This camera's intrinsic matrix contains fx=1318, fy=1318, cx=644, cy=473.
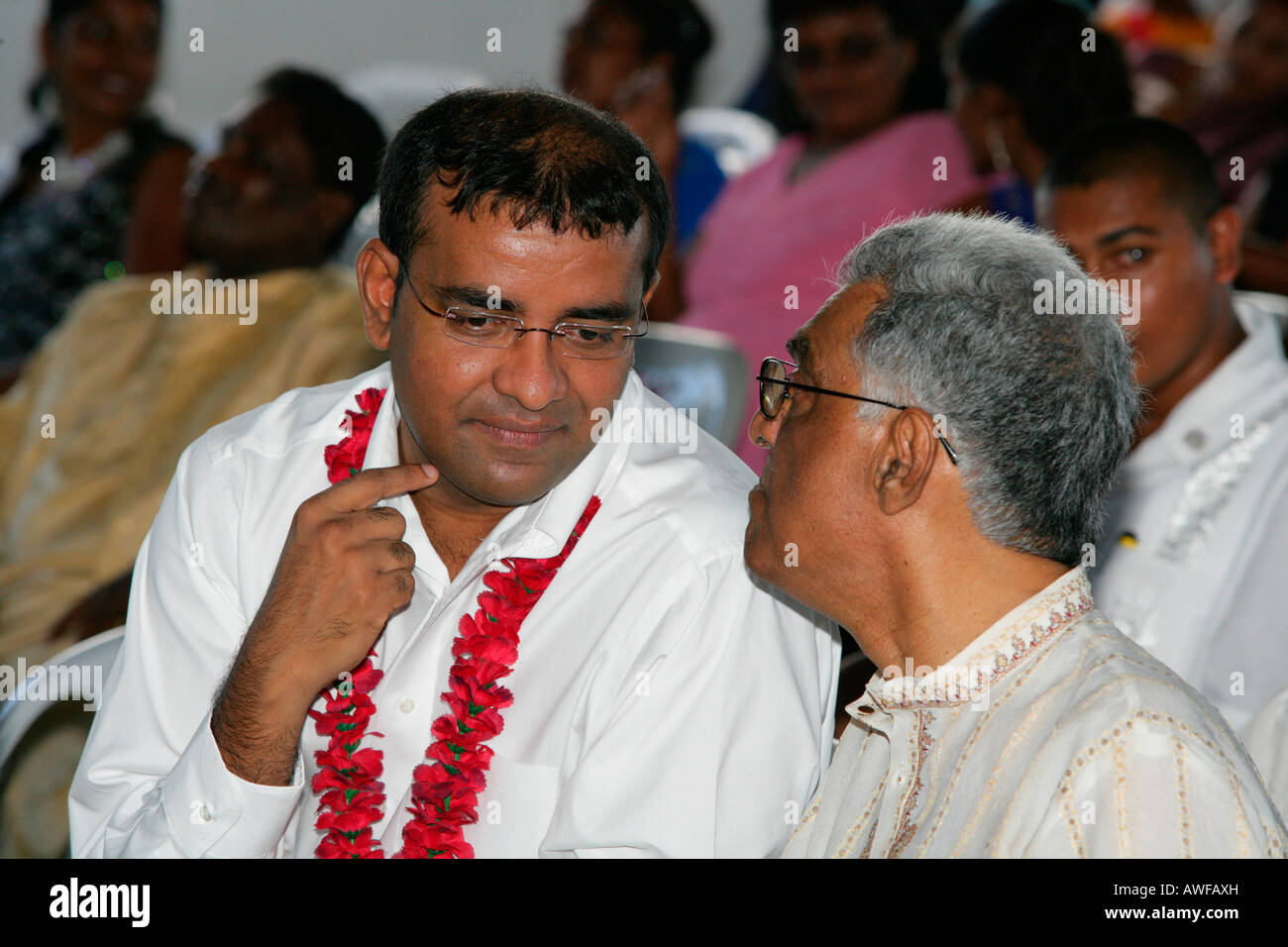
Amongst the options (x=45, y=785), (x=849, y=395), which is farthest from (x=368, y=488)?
(x=45, y=785)

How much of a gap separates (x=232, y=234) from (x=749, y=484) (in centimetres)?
234

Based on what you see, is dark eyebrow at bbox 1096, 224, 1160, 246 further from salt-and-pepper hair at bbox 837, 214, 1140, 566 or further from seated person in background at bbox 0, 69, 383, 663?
seated person in background at bbox 0, 69, 383, 663

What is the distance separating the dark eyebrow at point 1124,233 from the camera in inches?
105

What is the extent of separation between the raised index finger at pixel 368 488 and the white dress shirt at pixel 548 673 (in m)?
0.21

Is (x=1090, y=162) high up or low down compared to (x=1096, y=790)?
up

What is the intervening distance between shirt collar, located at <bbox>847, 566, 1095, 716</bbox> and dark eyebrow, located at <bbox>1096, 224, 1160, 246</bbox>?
1.36 metres

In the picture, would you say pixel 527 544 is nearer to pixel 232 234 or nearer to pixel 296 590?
pixel 296 590

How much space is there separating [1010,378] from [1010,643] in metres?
0.30

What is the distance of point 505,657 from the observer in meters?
1.75

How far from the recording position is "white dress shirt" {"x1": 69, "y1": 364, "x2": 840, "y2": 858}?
1.61 meters
